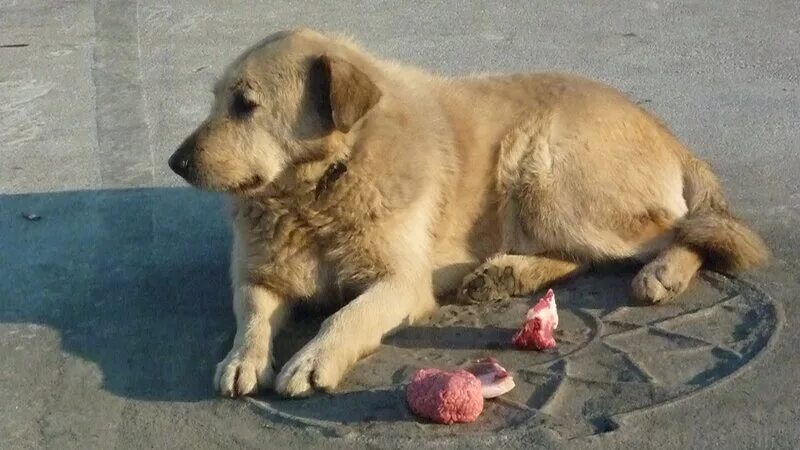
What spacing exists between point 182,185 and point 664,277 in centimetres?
258

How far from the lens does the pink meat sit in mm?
3758

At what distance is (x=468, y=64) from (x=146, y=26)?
2436 mm

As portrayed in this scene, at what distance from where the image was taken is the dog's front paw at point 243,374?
4.03m

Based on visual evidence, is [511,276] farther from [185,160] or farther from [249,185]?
[185,160]

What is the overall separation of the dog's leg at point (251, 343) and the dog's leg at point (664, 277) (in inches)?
54.1

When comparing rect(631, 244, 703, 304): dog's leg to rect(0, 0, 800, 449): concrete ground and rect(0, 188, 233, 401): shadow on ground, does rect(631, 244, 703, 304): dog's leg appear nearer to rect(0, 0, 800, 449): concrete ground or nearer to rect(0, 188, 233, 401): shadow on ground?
rect(0, 0, 800, 449): concrete ground

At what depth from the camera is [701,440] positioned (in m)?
3.71

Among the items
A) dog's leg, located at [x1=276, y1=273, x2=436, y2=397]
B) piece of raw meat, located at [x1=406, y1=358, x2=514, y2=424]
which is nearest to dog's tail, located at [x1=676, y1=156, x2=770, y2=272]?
dog's leg, located at [x1=276, y1=273, x2=436, y2=397]

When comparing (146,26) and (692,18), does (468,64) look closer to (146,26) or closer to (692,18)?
(692,18)

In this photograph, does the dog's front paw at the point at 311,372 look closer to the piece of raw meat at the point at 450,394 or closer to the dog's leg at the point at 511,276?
the piece of raw meat at the point at 450,394

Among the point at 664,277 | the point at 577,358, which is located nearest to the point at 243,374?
the point at 577,358

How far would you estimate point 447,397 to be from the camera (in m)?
3.75

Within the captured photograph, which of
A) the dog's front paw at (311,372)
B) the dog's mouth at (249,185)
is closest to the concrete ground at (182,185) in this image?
the dog's front paw at (311,372)

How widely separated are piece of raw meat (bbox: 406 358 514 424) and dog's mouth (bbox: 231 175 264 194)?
104 centimetres
